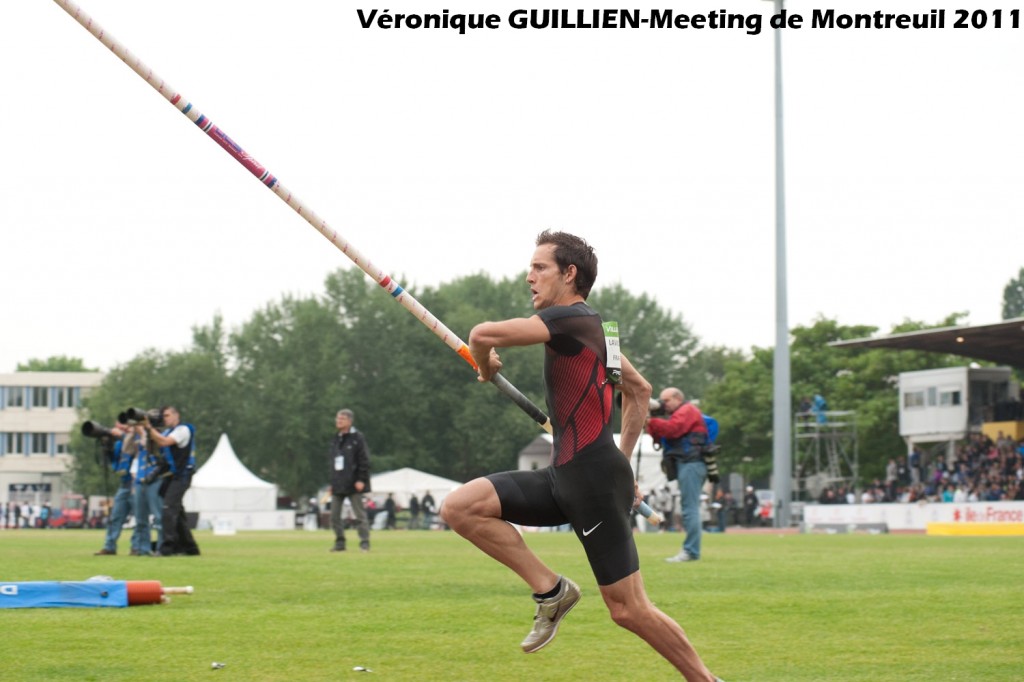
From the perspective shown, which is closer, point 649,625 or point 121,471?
point 649,625

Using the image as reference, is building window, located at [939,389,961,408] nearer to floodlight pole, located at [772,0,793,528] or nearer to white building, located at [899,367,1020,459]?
white building, located at [899,367,1020,459]

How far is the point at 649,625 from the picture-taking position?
704 centimetres

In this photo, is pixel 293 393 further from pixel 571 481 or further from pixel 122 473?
pixel 571 481

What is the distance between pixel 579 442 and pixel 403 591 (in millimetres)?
7995

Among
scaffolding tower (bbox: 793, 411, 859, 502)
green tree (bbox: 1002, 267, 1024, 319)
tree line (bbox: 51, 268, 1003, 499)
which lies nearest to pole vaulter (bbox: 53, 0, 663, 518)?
scaffolding tower (bbox: 793, 411, 859, 502)

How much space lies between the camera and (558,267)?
7.36m

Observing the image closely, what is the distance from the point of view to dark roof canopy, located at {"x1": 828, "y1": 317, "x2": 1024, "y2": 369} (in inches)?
2151

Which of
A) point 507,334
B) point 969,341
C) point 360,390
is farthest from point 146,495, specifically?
point 360,390

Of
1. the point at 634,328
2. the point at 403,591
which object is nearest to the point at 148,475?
the point at 403,591

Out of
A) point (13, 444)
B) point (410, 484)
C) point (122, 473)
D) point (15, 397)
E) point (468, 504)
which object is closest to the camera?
point (468, 504)

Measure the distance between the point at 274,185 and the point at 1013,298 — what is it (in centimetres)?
15037

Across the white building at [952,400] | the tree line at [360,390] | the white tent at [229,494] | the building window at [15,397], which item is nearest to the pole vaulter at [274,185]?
the white tent at [229,494]

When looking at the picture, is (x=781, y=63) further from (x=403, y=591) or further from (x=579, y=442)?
(x=579, y=442)

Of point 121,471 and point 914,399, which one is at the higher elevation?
point 914,399
